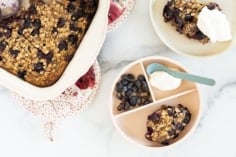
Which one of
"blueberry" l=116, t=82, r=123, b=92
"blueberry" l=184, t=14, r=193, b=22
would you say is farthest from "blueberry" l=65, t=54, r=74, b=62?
"blueberry" l=184, t=14, r=193, b=22

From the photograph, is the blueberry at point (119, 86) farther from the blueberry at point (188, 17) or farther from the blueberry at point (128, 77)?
the blueberry at point (188, 17)

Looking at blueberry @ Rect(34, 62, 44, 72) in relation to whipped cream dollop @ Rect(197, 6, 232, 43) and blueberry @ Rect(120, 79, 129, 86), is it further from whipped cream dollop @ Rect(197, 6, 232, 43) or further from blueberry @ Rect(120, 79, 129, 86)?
whipped cream dollop @ Rect(197, 6, 232, 43)

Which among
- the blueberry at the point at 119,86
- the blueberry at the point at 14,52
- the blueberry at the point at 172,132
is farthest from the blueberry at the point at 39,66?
the blueberry at the point at 172,132

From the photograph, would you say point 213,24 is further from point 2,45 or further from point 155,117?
point 2,45

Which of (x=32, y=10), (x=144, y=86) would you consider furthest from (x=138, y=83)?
(x=32, y=10)

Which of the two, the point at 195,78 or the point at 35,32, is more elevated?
the point at 35,32

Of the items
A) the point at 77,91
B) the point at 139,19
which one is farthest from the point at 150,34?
the point at 77,91

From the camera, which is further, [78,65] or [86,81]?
[86,81]
